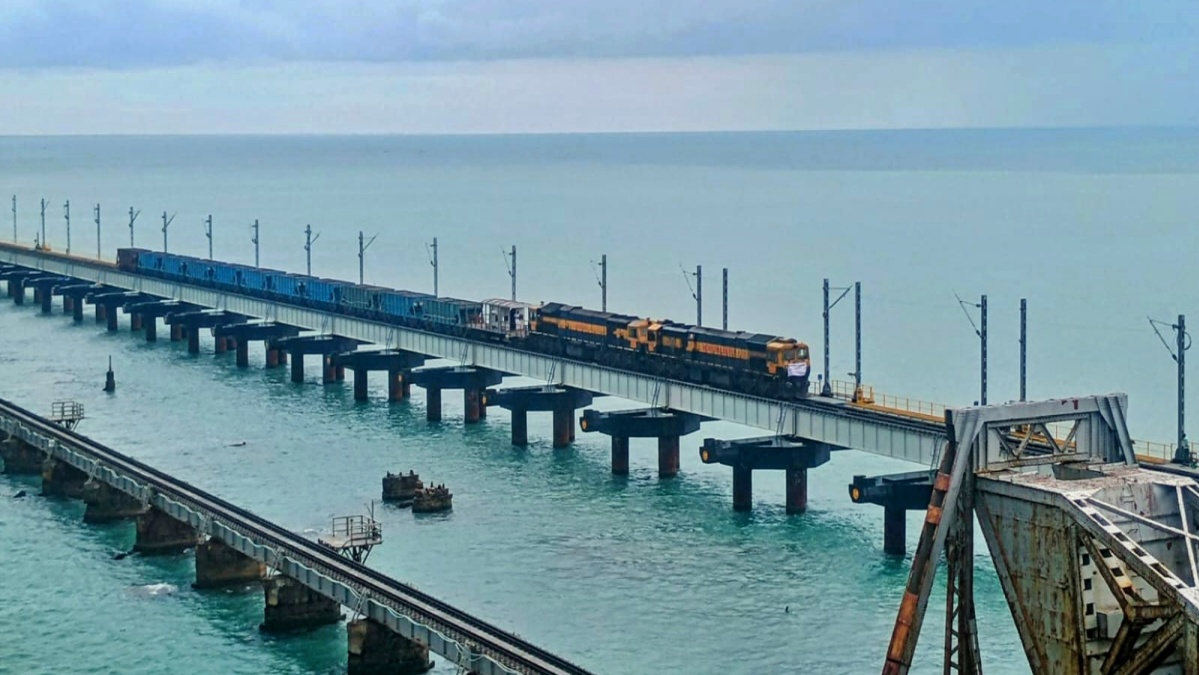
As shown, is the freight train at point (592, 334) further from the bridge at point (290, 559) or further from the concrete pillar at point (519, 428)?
the bridge at point (290, 559)

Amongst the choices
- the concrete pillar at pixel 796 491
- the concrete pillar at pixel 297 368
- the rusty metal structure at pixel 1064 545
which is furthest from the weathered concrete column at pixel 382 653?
the concrete pillar at pixel 297 368

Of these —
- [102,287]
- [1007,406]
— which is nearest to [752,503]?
[1007,406]

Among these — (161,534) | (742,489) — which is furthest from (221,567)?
(742,489)

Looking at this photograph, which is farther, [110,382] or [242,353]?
[242,353]

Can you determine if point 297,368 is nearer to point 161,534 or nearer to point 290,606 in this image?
point 161,534

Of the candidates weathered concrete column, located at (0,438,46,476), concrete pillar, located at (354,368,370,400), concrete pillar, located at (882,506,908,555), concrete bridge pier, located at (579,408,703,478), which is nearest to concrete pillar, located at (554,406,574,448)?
concrete bridge pier, located at (579,408,703,478)

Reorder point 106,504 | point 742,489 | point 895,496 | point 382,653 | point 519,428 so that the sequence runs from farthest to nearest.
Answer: point 519,428 → point 106,504 → point 742,489 → point 895,496 → point 382,653
